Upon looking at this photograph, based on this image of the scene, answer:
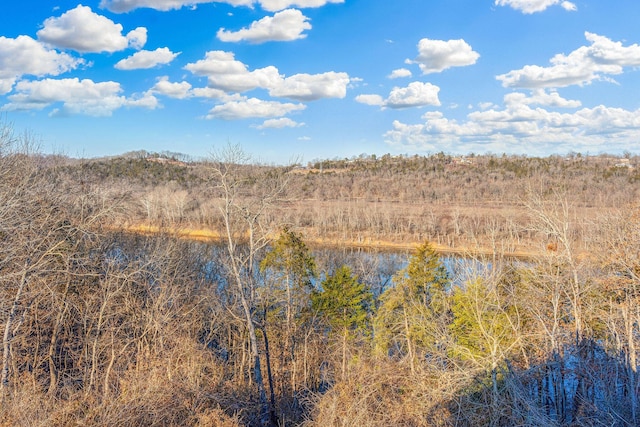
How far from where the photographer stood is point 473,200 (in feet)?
284

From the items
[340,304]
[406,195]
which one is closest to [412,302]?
[340,304]

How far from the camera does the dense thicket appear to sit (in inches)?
433

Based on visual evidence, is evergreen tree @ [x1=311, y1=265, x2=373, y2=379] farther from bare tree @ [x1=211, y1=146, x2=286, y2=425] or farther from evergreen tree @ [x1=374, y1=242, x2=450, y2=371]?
bare tree @ [x1=211, y1=146, x2=286, y2=425]

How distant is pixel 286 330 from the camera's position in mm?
20812

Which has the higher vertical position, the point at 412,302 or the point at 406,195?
the point at 406,195

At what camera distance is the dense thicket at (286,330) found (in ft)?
36.1

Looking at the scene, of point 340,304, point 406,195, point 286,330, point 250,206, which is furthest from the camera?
point 406,195

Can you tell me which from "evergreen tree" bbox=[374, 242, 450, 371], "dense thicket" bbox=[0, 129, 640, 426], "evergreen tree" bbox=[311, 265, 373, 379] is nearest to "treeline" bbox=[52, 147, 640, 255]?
"dense thicket" bbox=[0, 129, 640, 426]

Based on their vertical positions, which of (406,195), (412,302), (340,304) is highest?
(406,195)

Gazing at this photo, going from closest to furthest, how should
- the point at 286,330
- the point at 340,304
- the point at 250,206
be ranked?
the point at 250,206
the point at 286,330
the point at 340,304

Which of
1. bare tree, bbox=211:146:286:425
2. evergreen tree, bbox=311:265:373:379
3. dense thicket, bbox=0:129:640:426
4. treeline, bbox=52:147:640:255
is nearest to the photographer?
dense thicket, bbox=0:129:640:426

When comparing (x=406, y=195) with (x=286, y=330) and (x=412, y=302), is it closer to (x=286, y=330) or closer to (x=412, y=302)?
(x=286, y=330)

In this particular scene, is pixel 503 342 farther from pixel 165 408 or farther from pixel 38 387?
pixel 38 387

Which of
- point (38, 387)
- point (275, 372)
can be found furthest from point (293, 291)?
point (38, 387)
